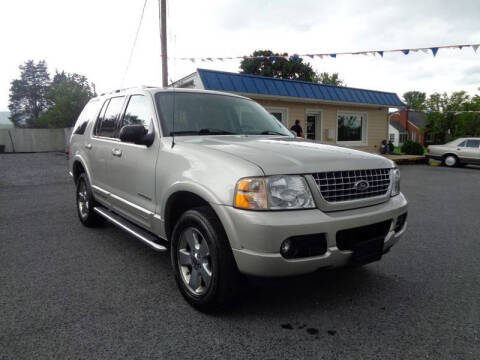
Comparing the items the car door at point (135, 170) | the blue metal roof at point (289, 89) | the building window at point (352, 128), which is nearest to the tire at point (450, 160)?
the blue metal roof at point (289, 89)

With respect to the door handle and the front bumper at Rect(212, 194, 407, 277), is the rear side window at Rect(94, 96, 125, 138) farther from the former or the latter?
the front bumper at Rect(212, 194, 407, 277)

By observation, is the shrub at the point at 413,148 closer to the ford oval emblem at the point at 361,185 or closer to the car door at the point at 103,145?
the car door at the point at 103,145

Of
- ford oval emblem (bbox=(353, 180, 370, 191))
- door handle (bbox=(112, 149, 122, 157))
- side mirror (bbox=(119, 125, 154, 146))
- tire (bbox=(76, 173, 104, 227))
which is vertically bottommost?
tire (bbox=(76, 173, 104, 227))

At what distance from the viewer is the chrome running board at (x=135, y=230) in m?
3.01

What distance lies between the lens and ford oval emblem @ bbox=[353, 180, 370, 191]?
2525 mm

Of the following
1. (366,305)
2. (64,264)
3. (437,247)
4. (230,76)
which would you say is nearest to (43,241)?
(64,264)

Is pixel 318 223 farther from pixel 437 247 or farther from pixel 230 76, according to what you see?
pixel 230 76

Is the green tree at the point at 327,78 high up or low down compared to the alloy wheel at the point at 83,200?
up

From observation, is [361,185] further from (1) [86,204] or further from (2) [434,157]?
(2) [434,157]

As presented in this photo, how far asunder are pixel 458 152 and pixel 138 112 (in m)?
16.7

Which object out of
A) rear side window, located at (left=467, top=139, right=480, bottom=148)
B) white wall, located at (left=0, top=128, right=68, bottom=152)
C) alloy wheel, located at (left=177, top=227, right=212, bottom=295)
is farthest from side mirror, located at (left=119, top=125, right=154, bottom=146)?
white wall, located at (left=0, top=128, right=68, bottom=152)

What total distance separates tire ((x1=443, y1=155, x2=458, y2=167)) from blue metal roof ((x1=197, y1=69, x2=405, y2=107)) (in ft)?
11.2

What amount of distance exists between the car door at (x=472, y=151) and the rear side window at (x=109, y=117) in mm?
16547

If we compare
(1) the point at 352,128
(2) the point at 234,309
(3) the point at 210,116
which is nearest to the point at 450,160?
(1) the point at 352,128
